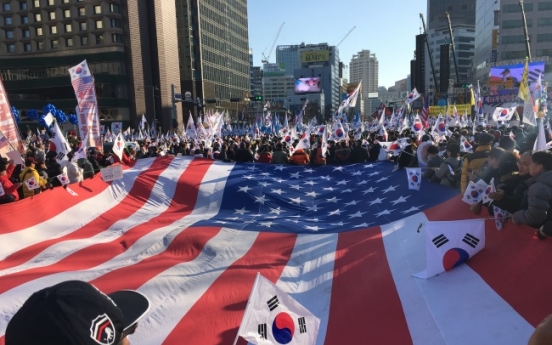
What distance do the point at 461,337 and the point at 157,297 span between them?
9.58ft

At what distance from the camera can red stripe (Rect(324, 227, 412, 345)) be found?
3414mm

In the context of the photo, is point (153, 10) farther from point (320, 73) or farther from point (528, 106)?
point (320, 73)

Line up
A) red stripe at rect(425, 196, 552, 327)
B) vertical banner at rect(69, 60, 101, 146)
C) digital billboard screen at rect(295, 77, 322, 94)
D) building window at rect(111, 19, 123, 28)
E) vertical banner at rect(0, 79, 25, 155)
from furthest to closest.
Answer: digital billboard screen at rect(295, 77, 322, 94) → building window at rect(111, 19, 123, 28) → vertical banner at rect(69, 60, 101, 146) → vertical banner at rect(0, 79, 25, 155) → red stripe at rect(425, 196, 552, 327)

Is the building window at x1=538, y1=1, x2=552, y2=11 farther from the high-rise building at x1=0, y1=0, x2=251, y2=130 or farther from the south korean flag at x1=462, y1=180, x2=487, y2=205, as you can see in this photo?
the south korean flag at x1=462, y1=180, x2=487, y2=205

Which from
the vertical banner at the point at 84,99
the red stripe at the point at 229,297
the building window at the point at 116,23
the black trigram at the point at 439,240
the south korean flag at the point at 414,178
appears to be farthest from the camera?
the building window at the point at 116,23

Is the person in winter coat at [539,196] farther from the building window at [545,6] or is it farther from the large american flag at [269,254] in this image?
the building window at [545,6]

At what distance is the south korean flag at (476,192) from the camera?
471 cm

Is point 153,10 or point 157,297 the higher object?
point 153,10

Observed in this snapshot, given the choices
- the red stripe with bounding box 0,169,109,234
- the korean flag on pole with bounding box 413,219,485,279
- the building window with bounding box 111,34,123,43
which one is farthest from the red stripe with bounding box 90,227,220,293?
the building window with bounding box 111,34,123,43

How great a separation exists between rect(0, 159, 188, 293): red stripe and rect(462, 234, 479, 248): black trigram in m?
4.51

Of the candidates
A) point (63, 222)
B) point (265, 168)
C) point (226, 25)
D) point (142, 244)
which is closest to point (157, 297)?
point (142, 244)

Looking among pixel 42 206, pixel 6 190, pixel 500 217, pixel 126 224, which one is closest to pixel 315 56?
pixel 126 224

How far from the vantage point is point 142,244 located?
19.7 feet

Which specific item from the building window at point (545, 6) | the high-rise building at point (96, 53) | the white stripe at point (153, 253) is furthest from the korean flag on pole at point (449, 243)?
the building window at point (545, 6)
